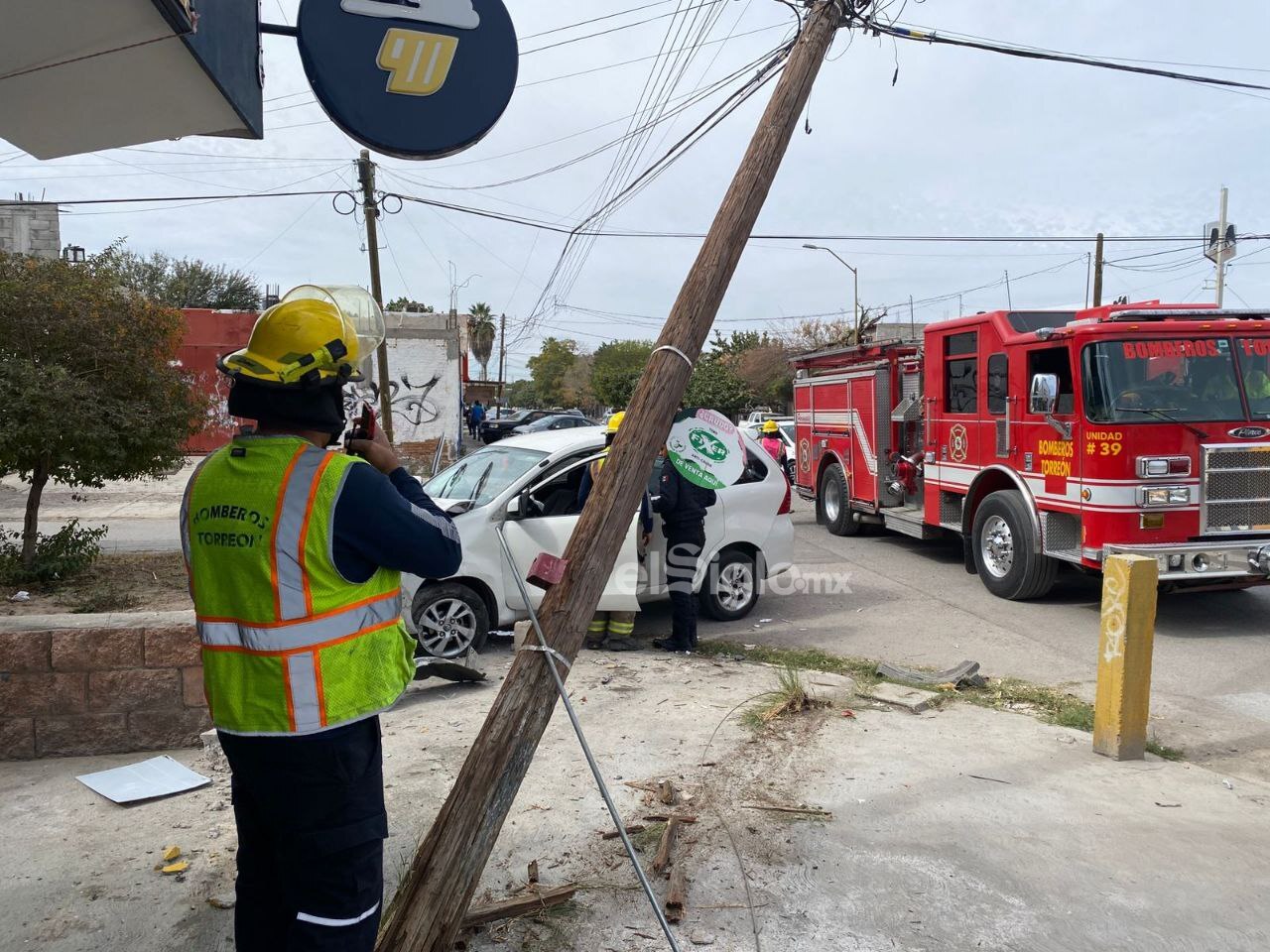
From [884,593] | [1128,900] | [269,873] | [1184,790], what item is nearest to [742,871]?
[1128,900]

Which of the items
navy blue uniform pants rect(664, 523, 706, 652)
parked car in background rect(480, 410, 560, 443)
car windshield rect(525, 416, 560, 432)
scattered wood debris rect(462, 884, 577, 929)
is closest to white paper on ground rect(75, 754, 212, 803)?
scattered wood debris rect(462, 884, 577, 929)

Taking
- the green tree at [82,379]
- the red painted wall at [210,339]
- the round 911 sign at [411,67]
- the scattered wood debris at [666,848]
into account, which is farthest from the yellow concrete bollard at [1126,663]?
the red painted wall at [210,339]

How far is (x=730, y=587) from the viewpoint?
865 centimetres

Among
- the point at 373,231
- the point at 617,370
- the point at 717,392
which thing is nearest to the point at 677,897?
the point at 373,231

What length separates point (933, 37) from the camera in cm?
690

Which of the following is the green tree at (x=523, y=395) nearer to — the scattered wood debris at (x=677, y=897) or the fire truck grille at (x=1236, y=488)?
the fire truck grille at (x=1236, y=488)

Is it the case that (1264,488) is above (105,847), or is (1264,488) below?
above

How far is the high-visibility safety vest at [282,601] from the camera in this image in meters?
2.25

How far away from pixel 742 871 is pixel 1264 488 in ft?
23.4

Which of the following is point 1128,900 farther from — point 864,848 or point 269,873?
point 269,873

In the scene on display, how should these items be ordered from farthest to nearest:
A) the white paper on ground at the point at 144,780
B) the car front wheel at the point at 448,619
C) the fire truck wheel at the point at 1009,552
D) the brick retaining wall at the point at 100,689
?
the fire truck wheel at the point at 1009,552 < the car front wheel at the point at 448,619 < the brick retaining wall at the point at 100,689 < the white paper on ground at the point at 144,780

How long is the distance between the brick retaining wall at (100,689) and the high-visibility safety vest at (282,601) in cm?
271

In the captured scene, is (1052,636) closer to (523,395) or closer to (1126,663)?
(1126,663)

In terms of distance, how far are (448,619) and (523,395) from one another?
88.4m
